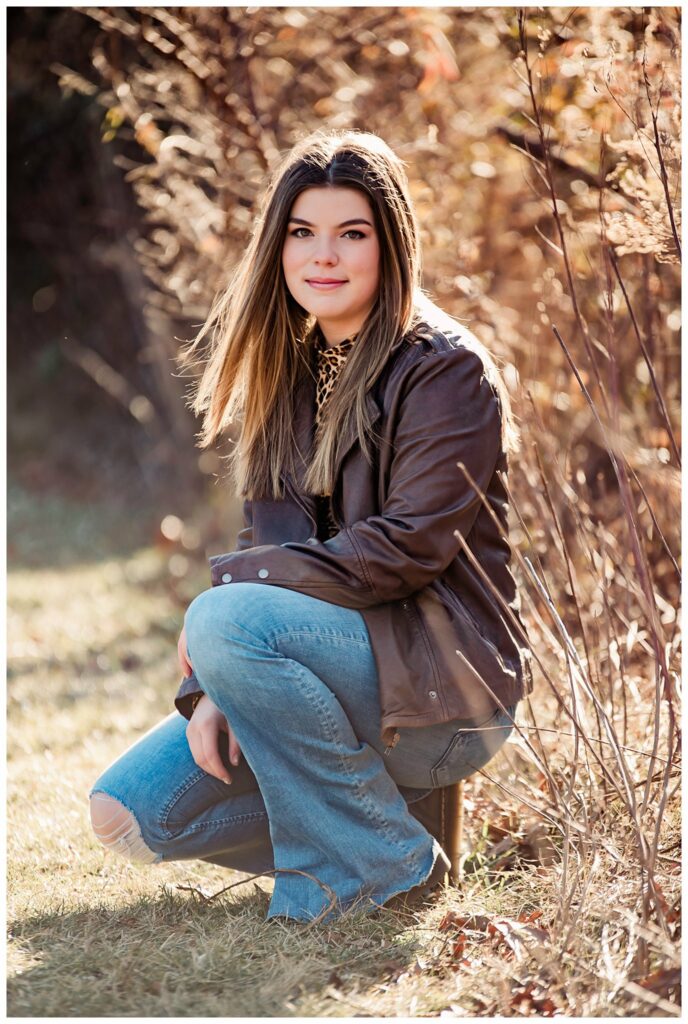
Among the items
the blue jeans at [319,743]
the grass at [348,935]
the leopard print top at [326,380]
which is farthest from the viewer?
the leopard print top at [326,380]

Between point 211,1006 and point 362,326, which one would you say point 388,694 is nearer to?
point 211,1006

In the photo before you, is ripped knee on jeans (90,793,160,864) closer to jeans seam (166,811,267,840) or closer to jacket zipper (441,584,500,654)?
jeans seam (166,811,267,840)

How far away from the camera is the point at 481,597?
88.0 inches

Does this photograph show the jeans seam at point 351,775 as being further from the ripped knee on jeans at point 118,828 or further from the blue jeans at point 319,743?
the ripped knee on jeans at point 118,828

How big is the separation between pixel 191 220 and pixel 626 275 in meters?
1.66

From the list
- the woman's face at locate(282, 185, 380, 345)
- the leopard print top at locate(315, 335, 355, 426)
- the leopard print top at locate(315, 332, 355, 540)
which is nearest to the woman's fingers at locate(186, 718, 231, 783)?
the leopard print top at locate(315, 332, 355, 540)

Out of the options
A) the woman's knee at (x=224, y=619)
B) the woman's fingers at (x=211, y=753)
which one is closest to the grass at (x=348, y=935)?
the woman's fingers at (x=211, y=753)

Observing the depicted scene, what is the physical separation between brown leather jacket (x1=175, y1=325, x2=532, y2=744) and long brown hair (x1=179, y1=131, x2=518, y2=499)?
52mm

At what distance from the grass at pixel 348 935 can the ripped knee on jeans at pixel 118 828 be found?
96 mm

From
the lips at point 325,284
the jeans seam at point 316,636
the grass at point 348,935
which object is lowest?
the grass at point 348,935

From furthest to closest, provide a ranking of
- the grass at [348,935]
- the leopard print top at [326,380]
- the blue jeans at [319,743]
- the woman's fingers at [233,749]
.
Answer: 1. the leopard print top at [326,380]
2. the woman's fingers at [233,749]
3. the blue jeans at [319,743]
4. the grass at [348,935]

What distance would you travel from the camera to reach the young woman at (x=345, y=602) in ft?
6.94

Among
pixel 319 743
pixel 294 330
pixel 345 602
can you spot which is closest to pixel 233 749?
pixel 319 743

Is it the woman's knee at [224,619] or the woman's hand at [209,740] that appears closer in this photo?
the woman's knee at [224,619]
